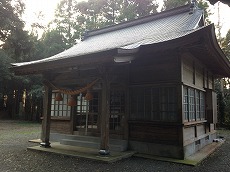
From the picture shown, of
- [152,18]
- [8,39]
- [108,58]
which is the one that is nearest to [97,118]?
[108,58]

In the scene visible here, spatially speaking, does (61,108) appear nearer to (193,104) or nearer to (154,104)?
(154,104)

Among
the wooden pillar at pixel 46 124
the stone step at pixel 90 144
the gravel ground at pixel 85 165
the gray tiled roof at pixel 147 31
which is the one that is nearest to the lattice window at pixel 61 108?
the stone step at pixel 90 144

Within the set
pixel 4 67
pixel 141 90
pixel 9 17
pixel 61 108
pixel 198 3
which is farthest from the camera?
pixel 4 67

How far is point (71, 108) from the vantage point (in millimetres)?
9406

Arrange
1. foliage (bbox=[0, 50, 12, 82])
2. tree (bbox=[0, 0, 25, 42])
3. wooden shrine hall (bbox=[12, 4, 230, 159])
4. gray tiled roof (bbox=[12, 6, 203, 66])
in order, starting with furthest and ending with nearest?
1. foliage (bbox=[0, 50, 12, 82])
2. tree (bbox=[0, 0, 25, 42])
3. gray tiled roof (bbox=[12, 6, 203, 66])
4. wooden shrine hall (bbox=[12, 4, 230, 159])

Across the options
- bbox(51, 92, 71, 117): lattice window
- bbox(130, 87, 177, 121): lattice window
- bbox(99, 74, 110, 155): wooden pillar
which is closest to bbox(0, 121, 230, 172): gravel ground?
bbox(99, 74, 110, 155): wooden pillar

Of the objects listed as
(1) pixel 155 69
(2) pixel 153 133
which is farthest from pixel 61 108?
(1) pixel 155 69

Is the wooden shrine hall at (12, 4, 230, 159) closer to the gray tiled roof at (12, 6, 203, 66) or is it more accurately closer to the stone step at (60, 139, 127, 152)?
the stone step at (60, 139, 127, 152)

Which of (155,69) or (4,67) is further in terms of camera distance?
(4,67)

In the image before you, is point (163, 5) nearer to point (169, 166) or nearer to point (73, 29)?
point (73, 29)

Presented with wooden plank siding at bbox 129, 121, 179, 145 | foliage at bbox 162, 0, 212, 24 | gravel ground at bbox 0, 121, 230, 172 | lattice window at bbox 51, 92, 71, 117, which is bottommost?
gravel ground at bbox 0, 121, 230, 172

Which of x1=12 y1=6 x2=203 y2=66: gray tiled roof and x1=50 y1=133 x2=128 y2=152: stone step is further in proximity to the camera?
x1=12 y1=6 x2=203 y2=66: gray tiled roof

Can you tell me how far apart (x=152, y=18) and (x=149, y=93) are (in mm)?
5956

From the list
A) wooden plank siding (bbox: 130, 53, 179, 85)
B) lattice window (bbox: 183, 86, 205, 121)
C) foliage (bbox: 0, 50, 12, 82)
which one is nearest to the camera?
wooden plank siding (bbox: 130, 53, 179, 85)
